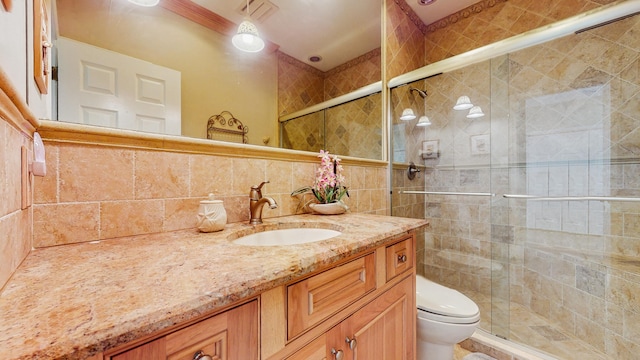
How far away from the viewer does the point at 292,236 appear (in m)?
1.00

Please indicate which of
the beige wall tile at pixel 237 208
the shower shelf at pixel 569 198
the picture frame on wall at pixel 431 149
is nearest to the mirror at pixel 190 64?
the beige wall tile at pixel 237 208

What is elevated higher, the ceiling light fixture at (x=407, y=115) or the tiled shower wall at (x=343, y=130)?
the ceiling light fixture at (x=407, y=115)

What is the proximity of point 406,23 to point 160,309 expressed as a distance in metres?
2.47

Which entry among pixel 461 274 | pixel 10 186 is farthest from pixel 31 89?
pixel 461 274

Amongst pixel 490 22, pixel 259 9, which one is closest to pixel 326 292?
pixel 259 9

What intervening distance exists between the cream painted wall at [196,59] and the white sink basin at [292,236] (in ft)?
1.37

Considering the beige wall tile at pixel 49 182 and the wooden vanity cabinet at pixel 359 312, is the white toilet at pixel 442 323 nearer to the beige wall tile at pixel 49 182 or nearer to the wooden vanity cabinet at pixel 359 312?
the wooden vanity cabinet at pixel 359 312

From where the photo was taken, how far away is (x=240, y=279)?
16.2 inches

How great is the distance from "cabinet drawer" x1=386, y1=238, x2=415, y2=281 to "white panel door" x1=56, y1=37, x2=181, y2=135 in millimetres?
868

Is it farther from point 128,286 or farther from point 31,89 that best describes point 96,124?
point 128,286

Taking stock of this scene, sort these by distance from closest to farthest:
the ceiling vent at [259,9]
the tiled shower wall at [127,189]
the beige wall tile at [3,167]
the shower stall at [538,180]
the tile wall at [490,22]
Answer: the beige wall tile at [3,167] < the tiled shower wall at [127,189] < the ceiling vent at [259,9] < the shower stall at [538,180] < the tile wall at [490,22]

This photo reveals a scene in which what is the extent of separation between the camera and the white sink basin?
3.09 ft

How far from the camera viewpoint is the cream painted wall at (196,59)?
30.0 inches

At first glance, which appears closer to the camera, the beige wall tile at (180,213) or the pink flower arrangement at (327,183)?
the beige wall tile at (180,213)
